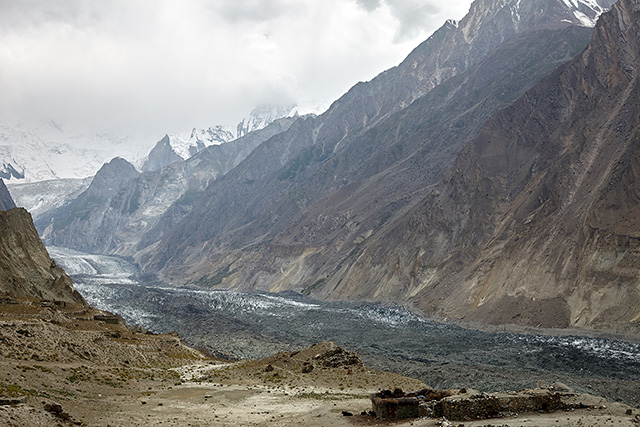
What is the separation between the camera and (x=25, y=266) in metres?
75.9

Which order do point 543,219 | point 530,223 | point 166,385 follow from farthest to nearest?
point 530,223 → point 543,219 → point 166,385

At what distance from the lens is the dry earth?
2267 centimetres

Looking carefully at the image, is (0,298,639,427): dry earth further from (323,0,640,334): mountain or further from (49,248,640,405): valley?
(323,0,640,334): mountain

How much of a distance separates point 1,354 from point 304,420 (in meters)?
17.7

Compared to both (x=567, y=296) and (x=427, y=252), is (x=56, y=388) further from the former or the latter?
(x=427, y=252)

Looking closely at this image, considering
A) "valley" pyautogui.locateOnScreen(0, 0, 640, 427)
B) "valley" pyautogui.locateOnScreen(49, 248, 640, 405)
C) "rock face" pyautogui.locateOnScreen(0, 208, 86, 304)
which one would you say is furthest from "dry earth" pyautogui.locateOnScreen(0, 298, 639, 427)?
"rock face" pyautogui.locateOnScreen(0, 208, 86, 304)

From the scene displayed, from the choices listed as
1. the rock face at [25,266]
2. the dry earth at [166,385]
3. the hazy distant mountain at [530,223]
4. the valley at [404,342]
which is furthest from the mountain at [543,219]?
the rock face at [25,266]

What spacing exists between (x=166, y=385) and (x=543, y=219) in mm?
81546

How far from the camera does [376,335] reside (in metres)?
86.8

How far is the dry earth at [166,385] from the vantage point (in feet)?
74.4

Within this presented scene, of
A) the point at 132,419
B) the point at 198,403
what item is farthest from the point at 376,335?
the point at 132,419

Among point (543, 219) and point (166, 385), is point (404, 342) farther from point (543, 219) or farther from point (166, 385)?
point (166, 385)

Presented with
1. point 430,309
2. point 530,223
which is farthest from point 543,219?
point 430,309

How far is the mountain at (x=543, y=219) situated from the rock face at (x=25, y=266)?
63.2 metres
